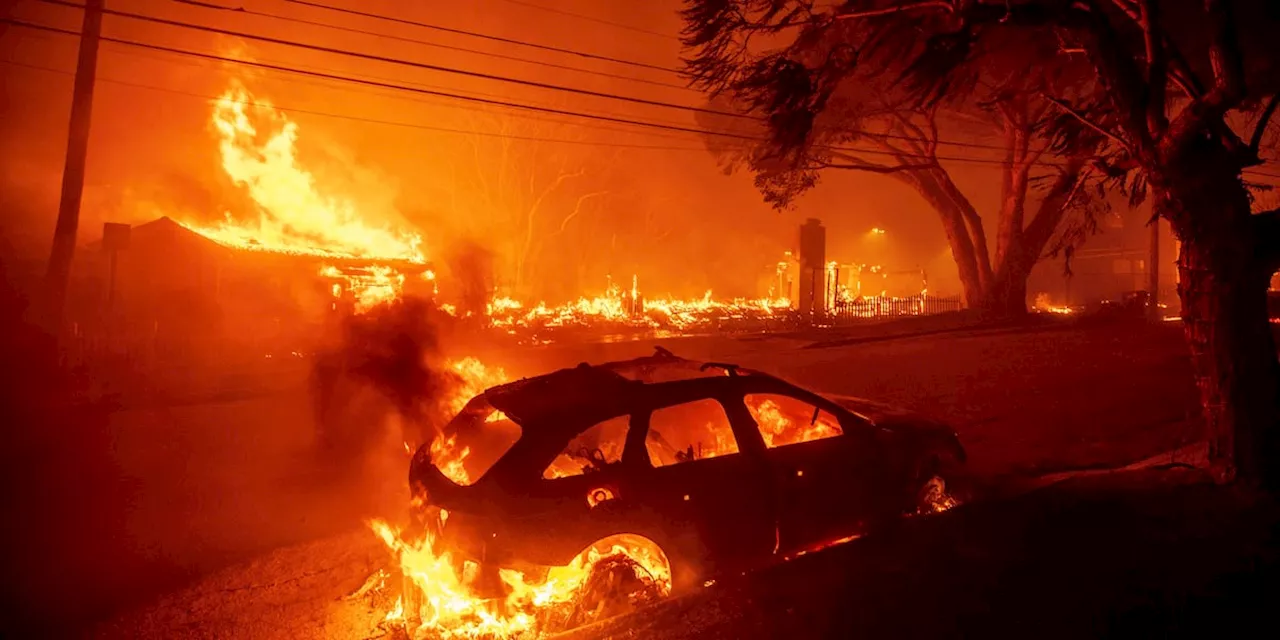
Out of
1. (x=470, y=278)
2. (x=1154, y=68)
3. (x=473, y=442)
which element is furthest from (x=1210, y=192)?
(x=470, y=278)

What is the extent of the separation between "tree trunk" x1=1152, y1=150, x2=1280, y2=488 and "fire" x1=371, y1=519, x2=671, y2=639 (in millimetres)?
4576

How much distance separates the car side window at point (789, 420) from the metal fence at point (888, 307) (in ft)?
76.5

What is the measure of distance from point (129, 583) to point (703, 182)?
172ft

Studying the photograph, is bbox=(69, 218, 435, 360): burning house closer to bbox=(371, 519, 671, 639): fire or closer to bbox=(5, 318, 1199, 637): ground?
bbox=(5, 318, 1199, 637): ground

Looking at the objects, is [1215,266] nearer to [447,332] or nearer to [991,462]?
[991,462]

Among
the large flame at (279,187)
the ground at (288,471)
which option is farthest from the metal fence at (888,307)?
the large flame at (279,187)

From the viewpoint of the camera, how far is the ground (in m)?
5.06

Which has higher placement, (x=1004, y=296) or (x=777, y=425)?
(x=1004, y=296)

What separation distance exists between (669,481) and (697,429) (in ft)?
3.13

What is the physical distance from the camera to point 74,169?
1259 cm

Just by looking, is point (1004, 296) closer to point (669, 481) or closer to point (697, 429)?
point (697, 429)

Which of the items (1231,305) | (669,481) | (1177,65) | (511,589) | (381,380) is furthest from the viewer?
(381,380)

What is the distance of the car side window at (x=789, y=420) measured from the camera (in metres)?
5.42

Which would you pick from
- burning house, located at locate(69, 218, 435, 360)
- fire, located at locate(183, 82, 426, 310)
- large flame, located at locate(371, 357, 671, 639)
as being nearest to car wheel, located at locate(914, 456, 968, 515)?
large flame, located at locate(371, 357, 671, 639)
